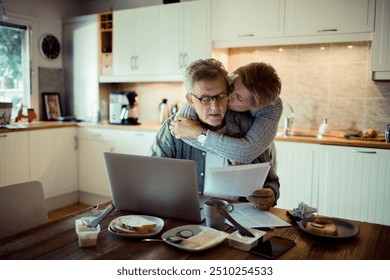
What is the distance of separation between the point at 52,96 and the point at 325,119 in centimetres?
309

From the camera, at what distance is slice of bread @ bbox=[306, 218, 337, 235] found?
4.26 ft

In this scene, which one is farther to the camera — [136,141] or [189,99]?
[136,141]

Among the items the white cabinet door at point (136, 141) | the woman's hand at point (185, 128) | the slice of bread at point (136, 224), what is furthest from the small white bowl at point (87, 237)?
the white cabinet door at point (136, 141)

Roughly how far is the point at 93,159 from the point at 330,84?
99.1 inches

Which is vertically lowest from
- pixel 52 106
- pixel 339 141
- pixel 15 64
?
pixel 339 141

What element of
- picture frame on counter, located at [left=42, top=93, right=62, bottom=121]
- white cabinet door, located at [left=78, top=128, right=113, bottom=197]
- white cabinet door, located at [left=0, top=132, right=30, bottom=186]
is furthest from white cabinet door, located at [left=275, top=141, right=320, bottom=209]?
picture frame on counter, located at [left=42, top=93, right=62, bottom=121]

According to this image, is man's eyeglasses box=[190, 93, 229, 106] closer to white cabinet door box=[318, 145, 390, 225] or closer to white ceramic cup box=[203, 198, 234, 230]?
white ceramic cup box=[203, 198, 234, 230]

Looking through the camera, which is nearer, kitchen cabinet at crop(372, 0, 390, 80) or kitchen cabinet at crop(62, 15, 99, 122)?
kitchen cabinet at crop(372, 0, 390, 80)

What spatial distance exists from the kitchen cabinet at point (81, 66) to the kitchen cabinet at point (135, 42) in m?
0.29

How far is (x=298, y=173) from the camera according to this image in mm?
3164

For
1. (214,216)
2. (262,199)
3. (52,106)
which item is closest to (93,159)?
(52,106)

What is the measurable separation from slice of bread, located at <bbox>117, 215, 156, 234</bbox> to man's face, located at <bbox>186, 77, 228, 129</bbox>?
0.55 meters

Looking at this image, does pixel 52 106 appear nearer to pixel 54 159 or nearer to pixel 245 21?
pixel 54 159

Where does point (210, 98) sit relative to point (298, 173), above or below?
above
